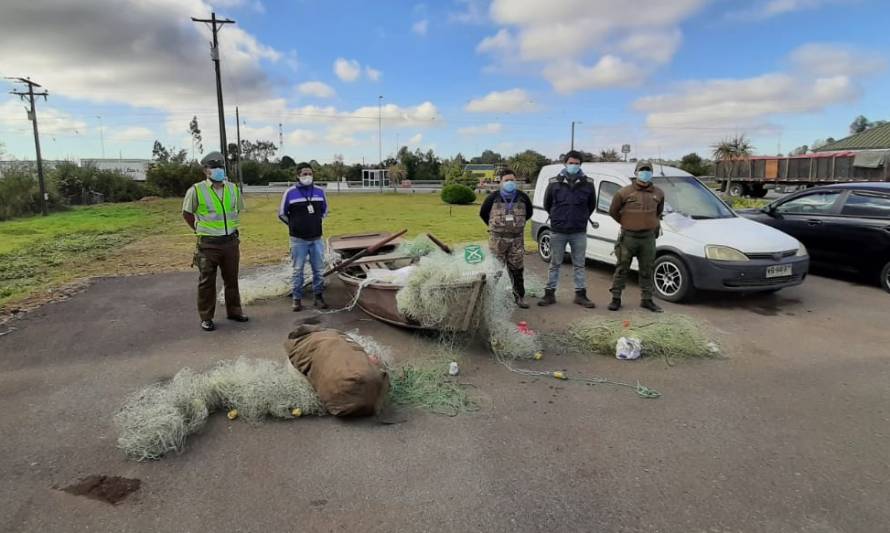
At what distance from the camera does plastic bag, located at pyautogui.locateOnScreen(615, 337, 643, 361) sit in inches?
213

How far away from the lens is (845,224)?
340 inches

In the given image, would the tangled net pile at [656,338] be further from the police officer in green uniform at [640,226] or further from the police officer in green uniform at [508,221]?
the police officer in green uniform at [508,221]

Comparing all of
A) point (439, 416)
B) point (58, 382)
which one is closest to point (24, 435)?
point (58, 382)

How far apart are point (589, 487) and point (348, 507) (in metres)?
1.44

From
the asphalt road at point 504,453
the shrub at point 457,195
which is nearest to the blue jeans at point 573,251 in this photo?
the asphalt road at point 504,453

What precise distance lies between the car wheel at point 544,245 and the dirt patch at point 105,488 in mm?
8397

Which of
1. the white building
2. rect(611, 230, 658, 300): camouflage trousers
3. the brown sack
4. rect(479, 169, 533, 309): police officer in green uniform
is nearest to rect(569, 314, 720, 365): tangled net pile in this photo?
rect(611, 230, 658, 300): camouflage trousers

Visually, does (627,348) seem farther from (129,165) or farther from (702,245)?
(129,165)

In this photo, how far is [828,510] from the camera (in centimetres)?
298

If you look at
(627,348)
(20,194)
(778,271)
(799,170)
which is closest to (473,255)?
(627,348)

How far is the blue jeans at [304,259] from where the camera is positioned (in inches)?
279

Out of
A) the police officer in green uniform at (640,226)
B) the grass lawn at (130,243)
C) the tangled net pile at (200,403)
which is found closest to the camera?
the tangled net pile at (200,403)

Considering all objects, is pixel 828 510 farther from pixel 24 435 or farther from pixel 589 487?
pixel 24 435

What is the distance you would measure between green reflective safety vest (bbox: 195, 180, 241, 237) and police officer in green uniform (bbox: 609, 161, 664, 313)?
485cm
